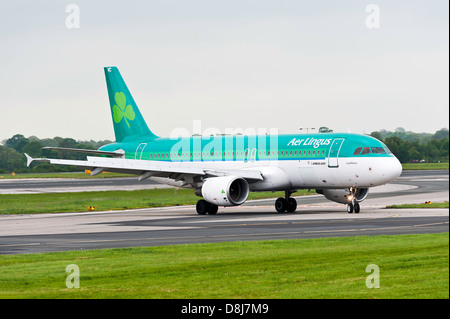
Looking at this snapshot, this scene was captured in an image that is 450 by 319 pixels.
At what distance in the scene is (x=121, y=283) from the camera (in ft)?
62.4

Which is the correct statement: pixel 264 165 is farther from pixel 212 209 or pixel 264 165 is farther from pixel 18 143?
pixel 18 143

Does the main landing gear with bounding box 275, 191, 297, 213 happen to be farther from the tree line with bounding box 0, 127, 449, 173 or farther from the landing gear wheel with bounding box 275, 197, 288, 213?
the tree line with bounding box 0, 127, 449, 173

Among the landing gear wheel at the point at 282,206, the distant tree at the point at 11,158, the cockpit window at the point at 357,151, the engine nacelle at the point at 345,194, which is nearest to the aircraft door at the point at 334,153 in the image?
the cockpit window at the point at 357,151

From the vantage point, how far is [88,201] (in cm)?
6062

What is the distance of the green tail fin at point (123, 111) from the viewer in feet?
194

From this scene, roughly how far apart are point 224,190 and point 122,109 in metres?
16.7

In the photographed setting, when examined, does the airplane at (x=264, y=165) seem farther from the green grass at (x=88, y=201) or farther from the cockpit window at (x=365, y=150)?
the green grass at (x=88, y=201)

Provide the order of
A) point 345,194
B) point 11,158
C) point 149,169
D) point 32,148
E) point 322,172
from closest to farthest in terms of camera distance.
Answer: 1. point 322,172
2. point 345,194
3. point 149,169
4. point 11,158
5. point 32,148

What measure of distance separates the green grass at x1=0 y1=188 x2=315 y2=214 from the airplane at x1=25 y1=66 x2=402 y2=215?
193 cm

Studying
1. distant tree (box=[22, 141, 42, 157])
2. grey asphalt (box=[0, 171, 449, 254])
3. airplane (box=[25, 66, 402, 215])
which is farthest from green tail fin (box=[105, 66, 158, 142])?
distant tree (box=[22, 141, 42, 157])

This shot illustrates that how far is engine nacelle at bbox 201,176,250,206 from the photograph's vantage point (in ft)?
149

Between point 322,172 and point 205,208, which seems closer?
point 322,172

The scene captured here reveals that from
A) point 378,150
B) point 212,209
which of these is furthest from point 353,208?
point 212,209

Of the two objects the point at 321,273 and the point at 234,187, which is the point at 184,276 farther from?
the point at 234,187
